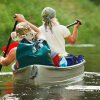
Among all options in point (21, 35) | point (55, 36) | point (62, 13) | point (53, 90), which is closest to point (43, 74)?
point (53, 90)

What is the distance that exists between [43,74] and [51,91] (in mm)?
515

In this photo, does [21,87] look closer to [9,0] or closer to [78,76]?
[78,76]

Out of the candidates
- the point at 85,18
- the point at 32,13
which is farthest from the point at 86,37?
the point at 85,18

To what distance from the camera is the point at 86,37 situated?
2756cm

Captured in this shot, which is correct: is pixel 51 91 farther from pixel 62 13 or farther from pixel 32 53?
pixel 62 13

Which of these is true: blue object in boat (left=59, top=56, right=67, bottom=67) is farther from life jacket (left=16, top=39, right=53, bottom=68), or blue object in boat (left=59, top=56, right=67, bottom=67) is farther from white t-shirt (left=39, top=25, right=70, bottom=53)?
life jacket (left=16, top=39, right=53, bottom=68)

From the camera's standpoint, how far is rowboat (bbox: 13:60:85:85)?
10.5 meters

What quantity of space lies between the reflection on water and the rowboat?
4.7 inches

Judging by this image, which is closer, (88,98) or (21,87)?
(88,98)

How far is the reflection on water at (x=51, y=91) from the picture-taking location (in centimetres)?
940

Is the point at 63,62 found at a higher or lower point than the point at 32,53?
lower

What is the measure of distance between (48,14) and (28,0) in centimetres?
1616

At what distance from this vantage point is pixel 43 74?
34.8 ft

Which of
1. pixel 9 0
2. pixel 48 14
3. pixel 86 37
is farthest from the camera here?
pixel 86 37
